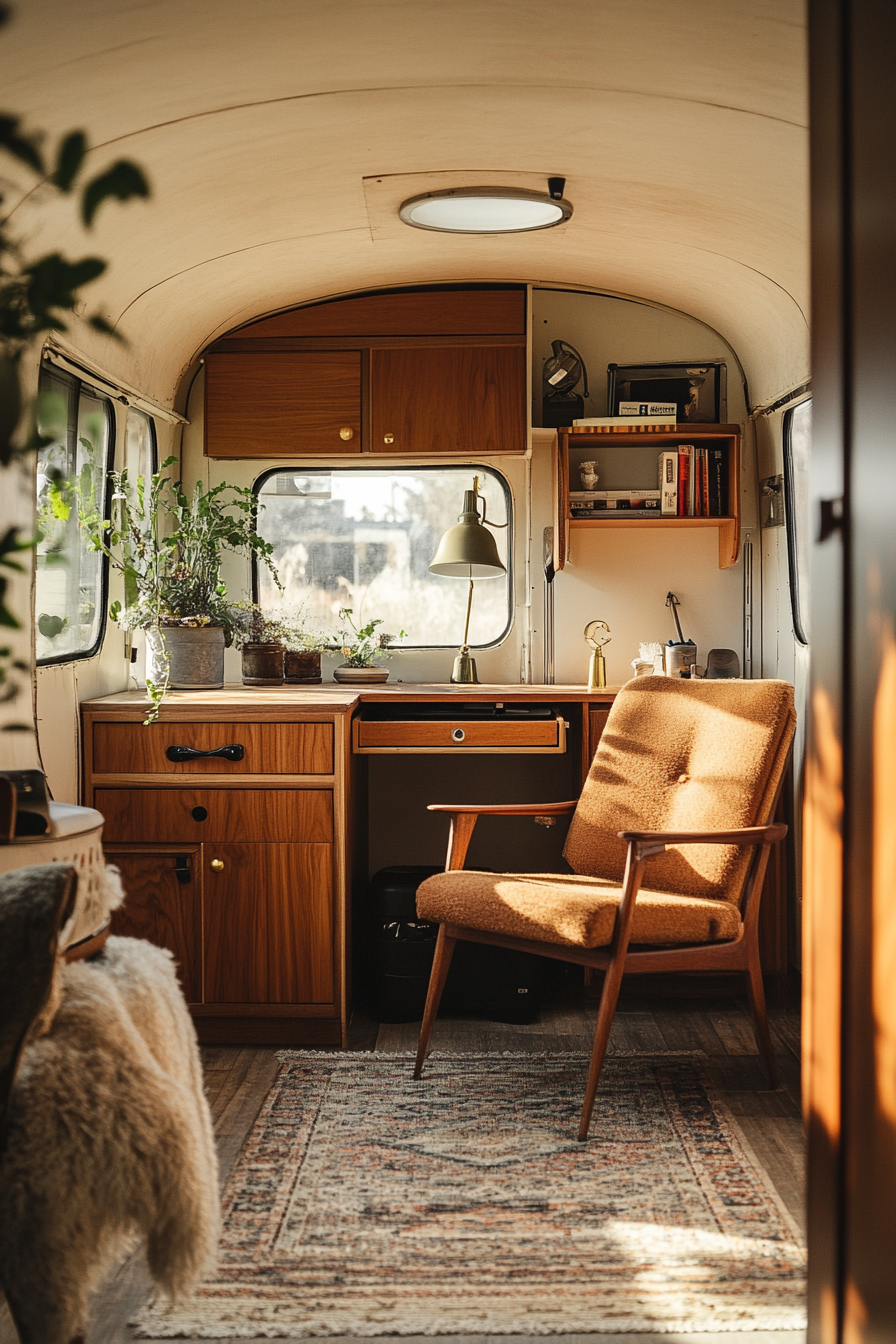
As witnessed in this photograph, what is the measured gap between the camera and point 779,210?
298 cm

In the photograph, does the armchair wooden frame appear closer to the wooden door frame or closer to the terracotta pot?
the terracotta pot

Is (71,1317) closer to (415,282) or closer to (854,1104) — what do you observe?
(854,1104)

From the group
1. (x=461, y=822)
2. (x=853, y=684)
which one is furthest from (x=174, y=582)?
(x=853, y=684)

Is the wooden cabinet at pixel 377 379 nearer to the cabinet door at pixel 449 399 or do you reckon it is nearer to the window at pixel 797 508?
the cabinet door at pixel 449 399

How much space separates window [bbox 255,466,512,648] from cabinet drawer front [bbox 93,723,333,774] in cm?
106

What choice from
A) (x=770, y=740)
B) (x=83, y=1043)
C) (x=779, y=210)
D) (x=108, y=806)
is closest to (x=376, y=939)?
(x=108, y=806)

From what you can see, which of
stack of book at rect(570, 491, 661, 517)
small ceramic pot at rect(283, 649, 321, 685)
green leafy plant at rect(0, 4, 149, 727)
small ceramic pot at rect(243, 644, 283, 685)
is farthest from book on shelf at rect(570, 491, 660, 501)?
green leafy plant at rect(0, 4, 149, 727)

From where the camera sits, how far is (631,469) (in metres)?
4.25

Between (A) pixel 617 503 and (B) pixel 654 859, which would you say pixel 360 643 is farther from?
(B) pixel 654 859

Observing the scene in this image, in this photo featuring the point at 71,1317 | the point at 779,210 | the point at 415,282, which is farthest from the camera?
the point at 415,282

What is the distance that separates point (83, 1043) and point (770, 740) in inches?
86.6

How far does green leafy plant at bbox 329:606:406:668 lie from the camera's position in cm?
418

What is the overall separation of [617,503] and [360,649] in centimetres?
110

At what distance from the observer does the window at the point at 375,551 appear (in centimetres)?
432
